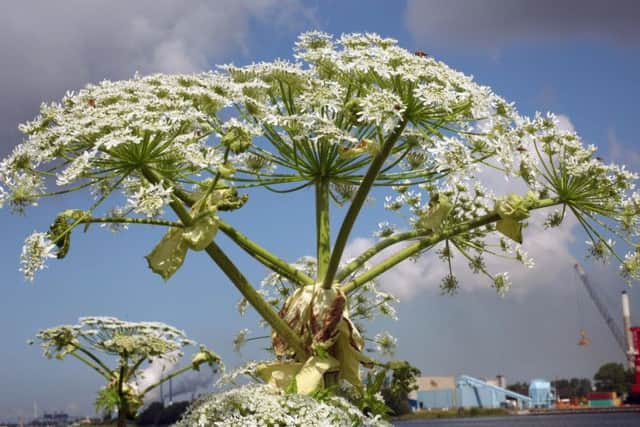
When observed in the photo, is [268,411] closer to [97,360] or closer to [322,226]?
[322,226]

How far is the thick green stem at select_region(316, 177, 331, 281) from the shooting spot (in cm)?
646

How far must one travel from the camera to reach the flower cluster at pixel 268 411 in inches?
199

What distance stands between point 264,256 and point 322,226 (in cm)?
67

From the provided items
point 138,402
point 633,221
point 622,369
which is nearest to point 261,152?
point 633,221

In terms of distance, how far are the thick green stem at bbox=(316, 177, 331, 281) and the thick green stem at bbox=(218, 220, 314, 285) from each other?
0.20m

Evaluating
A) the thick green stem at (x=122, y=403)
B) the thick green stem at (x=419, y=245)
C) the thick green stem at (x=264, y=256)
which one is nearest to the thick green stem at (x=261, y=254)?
the thick green stem at (x=264, y=256)

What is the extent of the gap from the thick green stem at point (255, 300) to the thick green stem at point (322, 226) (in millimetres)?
665

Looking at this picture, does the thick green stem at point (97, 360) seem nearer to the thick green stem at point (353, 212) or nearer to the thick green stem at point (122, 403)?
the thick green stem at point (122, 403)

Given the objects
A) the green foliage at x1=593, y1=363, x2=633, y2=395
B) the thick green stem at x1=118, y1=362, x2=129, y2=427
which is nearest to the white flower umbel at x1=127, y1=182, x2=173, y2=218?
the thick green stem at x1=118, y1=362, x2=129, y2=427

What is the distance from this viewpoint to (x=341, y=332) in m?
6.06

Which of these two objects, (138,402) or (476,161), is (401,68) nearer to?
(476,161)

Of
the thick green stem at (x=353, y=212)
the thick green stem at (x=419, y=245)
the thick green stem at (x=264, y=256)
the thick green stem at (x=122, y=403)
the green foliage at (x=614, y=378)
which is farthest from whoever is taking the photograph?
the green foliage at (x=614, y=378)

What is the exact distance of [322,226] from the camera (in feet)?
21.7

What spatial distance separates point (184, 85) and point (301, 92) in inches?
36.0
